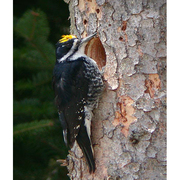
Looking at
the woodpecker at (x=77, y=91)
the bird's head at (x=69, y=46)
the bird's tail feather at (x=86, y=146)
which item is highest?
the bird's head at (x=69, y=46)

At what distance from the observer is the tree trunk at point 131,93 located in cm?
216

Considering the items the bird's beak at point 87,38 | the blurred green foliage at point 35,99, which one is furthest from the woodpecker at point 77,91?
the blurred green foliage at point 35,99

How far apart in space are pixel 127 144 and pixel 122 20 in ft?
3.11

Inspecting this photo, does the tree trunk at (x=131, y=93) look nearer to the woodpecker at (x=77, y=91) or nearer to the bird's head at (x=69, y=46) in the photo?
the woodpecker at (x=77, y=91)

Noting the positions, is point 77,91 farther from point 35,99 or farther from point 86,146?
point 35,99

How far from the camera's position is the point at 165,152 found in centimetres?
212

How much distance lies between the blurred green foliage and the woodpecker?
56 centimetres

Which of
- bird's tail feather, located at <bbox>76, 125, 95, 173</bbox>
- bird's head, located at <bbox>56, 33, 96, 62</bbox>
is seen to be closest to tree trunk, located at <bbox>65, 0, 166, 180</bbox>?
bird's tail feather, located at <bbox>76, 125, 95, 173</bbox>

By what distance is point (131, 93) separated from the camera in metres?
2.24

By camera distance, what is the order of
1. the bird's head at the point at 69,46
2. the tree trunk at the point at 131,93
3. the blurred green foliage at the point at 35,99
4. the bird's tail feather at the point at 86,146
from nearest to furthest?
the tree trunk at the point at 131,93
the bird's tail feather at the point at 86,146
the bird's head at the point at 69,46
the blurred green foliage at the point at 35,99

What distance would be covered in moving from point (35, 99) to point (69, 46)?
0.94 meters

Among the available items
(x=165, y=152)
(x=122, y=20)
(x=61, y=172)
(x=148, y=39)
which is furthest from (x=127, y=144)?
(x=61, y=172)

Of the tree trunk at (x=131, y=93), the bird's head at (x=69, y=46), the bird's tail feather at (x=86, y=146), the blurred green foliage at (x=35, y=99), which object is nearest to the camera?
the tree trunk at (x=131, y=93)

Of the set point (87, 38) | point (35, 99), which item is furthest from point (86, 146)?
point (35, 99)
